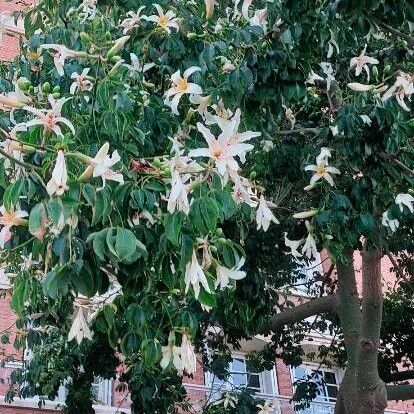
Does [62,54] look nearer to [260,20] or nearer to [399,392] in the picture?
[260,20]

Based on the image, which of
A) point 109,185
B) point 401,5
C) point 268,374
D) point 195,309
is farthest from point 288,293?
point 109,185

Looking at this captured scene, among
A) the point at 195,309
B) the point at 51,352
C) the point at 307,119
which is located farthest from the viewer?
the point at 51,352

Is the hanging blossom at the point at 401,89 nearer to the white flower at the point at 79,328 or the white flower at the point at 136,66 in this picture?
the white flower at the point at 136,66

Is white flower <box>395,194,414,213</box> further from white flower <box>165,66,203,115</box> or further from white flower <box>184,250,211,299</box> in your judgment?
white flower <box>184,250,211,299</box>

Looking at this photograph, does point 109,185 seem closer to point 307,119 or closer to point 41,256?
point 41,256

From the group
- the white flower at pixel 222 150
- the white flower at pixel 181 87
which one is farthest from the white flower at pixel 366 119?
the white flower at pixel 222 150

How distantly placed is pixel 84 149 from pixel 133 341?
1082 mm

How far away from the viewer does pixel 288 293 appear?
8.30 metres

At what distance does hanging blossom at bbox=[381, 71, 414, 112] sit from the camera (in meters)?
4.05

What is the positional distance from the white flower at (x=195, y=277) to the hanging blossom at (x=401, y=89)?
83.5 inches

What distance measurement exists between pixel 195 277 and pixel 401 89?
7.23ft

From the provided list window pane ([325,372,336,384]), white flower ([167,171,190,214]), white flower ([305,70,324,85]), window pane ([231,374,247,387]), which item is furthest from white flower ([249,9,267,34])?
window pane ([325,372,336,384])

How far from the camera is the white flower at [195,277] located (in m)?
2.55

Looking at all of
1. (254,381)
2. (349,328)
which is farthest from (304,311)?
(254,381)
